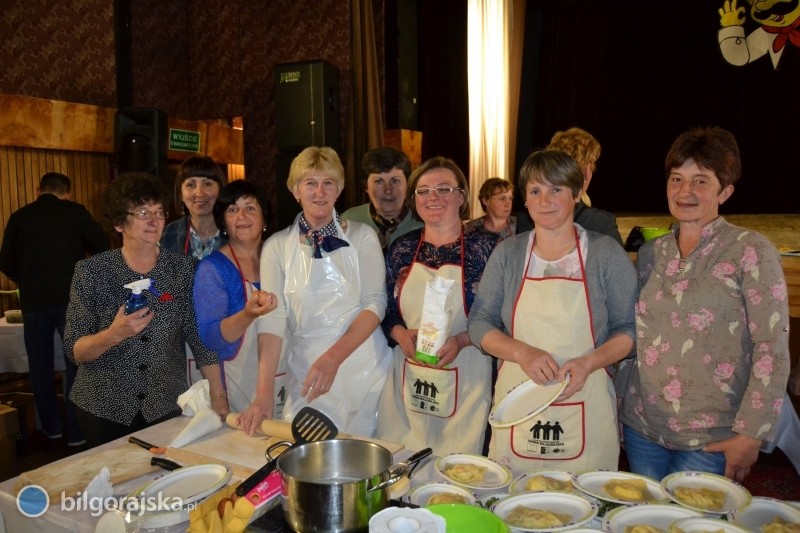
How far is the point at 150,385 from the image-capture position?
6.71ft

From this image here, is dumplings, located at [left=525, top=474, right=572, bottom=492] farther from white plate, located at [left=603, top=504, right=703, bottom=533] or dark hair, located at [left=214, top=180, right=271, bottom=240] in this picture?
dark hair, located at [left=214, top=180, right=271, bottom=240]

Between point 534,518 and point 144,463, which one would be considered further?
point 144,463

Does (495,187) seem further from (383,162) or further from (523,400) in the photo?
(523,400)

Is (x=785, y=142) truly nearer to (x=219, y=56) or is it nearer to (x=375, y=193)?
(x=375, y=193)

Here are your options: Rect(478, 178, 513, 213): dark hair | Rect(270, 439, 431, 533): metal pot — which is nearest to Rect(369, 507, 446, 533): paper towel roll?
Rect(270, 439, 431, 533): metal pot

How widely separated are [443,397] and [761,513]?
40.6 inches

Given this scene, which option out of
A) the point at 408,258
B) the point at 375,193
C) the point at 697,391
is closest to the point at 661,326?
the point at 697,391

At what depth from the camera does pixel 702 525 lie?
3.87 ft

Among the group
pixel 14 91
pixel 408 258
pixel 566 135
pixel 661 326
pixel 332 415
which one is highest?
pixel 14 91

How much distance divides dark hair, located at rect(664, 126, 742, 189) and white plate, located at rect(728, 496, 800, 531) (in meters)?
0.90

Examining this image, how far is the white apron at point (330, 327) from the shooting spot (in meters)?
2.19

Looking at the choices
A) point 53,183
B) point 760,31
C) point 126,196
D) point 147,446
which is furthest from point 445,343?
point 760,31

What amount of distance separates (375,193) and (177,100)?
5.63 metres

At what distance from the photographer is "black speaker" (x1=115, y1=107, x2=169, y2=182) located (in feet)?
19.2
